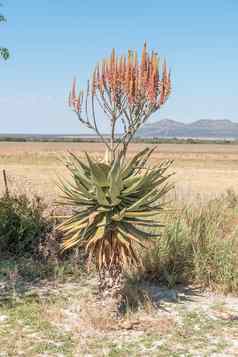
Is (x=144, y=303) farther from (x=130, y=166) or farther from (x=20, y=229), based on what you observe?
(x=20, y=229)

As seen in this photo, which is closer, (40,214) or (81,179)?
(81,179)

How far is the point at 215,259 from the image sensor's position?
21.0 feet

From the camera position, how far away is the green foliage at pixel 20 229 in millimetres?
7938

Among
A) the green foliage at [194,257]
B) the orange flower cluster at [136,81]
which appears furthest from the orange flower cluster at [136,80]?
the green foliage at [194,257]

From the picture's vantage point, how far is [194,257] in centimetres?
658

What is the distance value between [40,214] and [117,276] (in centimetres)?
327

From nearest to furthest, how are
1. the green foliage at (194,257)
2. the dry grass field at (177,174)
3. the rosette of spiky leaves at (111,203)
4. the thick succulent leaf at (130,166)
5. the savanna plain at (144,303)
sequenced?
the savanna plain at (144,303), the rosette of spiky leaves at (111,203), the thick succulent leaf at (130,166), the green foliage at (194,257), the dry grass field at (177,174)

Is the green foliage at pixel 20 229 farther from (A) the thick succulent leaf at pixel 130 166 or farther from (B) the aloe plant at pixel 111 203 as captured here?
(A) the thick succulent leaf at pixel 130 166

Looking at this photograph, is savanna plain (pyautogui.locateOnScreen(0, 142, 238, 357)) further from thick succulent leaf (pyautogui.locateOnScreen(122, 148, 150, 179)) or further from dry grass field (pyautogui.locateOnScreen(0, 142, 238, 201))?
dry grass field (pyautogui.locateOnScreen(0, 142, 238, 201))

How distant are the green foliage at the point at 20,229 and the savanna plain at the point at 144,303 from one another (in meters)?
0.33

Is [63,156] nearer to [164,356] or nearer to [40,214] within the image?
[164,356]

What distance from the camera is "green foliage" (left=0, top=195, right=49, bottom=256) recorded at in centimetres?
794

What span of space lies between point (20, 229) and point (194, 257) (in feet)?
9.86

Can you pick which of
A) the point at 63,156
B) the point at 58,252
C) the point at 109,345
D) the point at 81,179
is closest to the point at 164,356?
the point at 109,345
